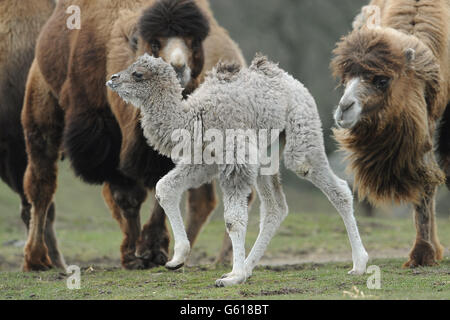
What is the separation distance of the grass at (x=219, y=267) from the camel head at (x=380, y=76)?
1.18 meters

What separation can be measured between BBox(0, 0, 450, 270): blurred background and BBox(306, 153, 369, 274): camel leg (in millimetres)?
1101

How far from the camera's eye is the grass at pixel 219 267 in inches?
206

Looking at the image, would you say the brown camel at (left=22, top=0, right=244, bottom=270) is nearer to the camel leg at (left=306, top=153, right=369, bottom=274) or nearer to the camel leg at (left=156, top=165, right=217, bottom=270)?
the camel leg at (left=156, top=165, right=217, bottom=270)

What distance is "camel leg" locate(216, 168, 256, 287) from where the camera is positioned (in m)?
5.29

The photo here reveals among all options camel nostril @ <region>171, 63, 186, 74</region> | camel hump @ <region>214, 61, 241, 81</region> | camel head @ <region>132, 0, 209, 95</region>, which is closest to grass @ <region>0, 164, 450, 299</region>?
camel hump @ <region>214, 61, 241, 81</region>

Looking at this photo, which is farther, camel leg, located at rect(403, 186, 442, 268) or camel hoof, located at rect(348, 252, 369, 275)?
camel leg, located at rect(403, 186, 442, 268)

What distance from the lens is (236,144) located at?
17.8 ft

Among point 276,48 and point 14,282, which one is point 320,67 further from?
point 14,282

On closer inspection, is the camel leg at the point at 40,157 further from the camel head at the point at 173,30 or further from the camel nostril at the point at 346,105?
the camel nostril at the point at 346,105

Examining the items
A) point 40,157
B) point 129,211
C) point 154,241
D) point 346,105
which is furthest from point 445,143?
point 40,157

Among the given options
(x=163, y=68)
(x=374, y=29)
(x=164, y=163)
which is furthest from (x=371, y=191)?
(x=163, y=68)

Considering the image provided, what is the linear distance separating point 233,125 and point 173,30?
1.60m

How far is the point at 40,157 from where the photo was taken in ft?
27.3

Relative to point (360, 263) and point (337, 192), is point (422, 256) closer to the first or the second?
point (360, 263)
